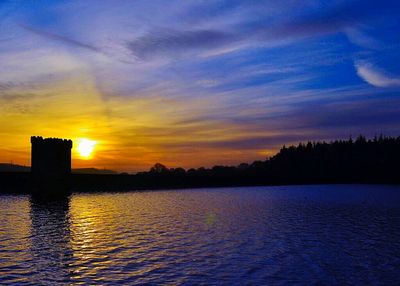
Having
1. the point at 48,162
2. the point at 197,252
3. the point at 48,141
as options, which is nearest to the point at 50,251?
the point at 197,252

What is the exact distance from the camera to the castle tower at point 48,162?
3986 inches

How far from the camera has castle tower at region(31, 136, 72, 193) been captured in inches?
3986

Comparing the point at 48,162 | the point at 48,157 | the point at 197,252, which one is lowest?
the point at 197,252

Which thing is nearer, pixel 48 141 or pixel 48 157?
pixel 48 157

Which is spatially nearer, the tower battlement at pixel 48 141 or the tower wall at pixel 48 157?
the tower wall at pixel 48 157

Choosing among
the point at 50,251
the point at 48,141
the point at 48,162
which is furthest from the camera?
the point at 48,141

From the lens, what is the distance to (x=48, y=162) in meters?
102

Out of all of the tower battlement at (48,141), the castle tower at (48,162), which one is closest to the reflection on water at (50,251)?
the castle tower at (48,162)

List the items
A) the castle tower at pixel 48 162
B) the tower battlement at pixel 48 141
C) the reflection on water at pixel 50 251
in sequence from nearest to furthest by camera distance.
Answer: the reflection on water at pixel 50 251, the castle tower at pixel 48 162, the tower battlement at pixel 48 141

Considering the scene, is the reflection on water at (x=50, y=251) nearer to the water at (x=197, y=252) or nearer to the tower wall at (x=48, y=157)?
the water at (x=197, y=252)

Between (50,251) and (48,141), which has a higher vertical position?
(48,141)

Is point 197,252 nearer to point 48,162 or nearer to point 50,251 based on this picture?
point 50,251

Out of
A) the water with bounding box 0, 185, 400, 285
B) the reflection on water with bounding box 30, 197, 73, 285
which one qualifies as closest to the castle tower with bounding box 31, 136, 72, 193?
the water with bounding box 0, 185, 400, 285

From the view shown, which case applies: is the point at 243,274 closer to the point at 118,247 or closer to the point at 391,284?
the point at 391,284
